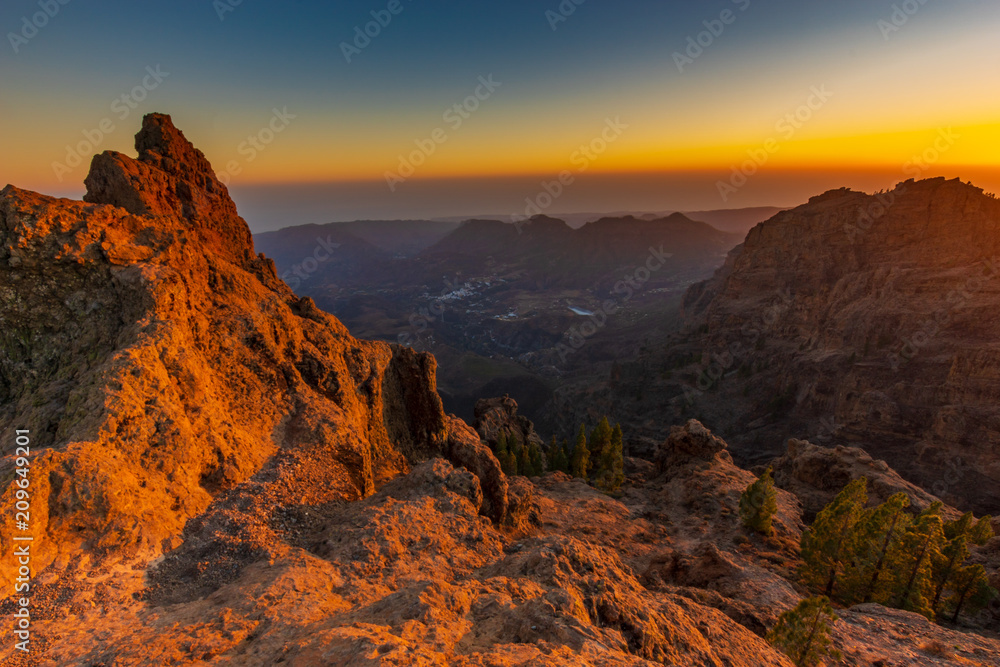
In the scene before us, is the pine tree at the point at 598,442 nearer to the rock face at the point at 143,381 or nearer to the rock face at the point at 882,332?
the rock face at the point at 143,381

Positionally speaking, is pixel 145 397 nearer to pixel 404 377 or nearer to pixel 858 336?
pixel 404 377

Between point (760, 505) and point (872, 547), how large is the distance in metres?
10.4

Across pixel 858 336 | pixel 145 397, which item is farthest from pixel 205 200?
pixel 858 336

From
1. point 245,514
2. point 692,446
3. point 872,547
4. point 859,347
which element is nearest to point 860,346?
point 859,347

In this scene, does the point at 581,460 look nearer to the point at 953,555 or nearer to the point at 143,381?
the point at 953,555

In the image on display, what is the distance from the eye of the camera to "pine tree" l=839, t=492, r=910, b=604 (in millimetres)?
28828

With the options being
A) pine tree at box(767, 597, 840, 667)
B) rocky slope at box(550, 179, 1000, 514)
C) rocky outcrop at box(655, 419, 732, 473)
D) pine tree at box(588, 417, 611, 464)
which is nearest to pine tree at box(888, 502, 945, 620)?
pine tree at box(767, 597, 840, 667)

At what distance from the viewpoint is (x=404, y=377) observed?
40.8 metres

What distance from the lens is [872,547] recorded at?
29500mm

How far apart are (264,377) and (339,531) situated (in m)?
10.4

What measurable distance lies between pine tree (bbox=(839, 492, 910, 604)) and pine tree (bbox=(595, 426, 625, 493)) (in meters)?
26.1

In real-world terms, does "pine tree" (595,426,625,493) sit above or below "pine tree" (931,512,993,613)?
below
